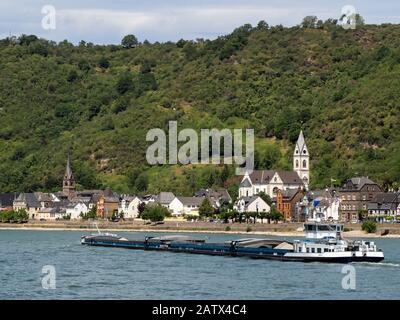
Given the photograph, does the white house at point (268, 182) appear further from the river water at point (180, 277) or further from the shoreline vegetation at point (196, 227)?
the river water at point (180, 277)

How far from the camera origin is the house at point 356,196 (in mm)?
147625

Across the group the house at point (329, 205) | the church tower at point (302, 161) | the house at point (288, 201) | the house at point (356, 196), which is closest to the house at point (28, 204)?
the church tower at point (302, 161)

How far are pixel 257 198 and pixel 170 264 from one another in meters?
77.3

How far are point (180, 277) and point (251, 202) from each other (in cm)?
8924

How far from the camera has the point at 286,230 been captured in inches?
5359

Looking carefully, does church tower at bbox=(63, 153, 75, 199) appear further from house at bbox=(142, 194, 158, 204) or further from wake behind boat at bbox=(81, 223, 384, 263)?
wake behind boat at bbox=(81, 223, 384, 263)

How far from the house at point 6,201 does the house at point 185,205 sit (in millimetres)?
34021

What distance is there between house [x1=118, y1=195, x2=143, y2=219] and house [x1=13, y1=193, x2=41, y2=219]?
17.0m

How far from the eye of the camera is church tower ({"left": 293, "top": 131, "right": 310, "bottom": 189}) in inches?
6841

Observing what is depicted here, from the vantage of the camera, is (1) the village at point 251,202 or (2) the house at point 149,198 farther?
(2) the house at point 149,198

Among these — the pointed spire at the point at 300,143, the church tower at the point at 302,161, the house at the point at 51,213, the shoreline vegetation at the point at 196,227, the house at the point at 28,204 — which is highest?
the pointed spire at the point at 300,143
